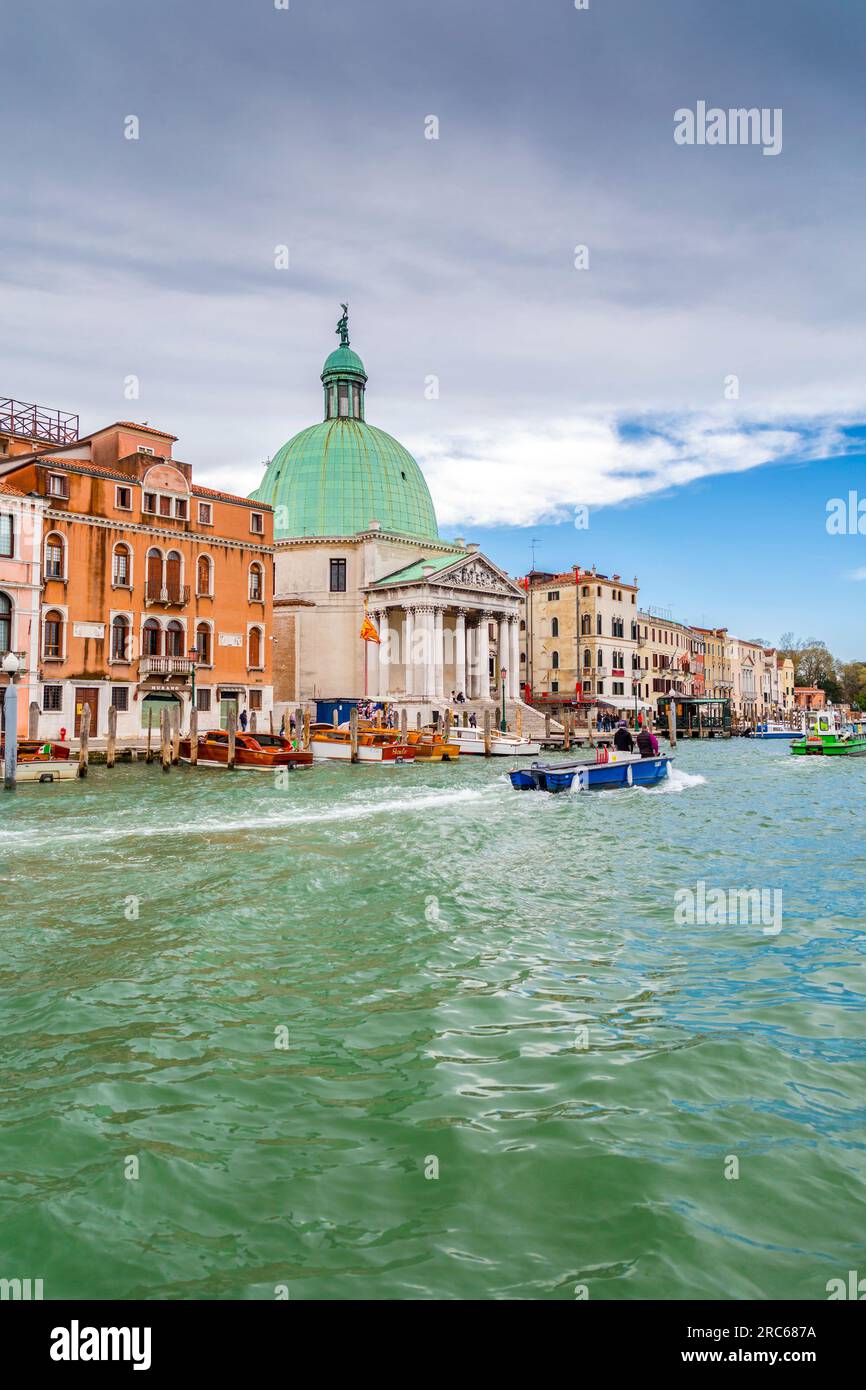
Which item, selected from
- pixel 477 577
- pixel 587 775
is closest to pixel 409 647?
pixel 477 577

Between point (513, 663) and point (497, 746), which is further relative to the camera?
point (513, 663)

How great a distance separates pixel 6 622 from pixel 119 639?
4.95 meters

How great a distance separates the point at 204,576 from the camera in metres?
39.2

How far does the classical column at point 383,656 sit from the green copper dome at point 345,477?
6416 mm

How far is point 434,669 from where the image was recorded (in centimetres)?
5191

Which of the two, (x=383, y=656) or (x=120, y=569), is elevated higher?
(x=120, y=569)

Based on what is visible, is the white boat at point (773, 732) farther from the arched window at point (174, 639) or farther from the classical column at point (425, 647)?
the arched window at point (174, 639)

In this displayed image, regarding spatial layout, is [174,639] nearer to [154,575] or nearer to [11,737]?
[154,575]

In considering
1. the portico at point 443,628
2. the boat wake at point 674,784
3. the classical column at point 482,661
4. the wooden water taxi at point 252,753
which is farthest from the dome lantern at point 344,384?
the boat wake at point 674,784

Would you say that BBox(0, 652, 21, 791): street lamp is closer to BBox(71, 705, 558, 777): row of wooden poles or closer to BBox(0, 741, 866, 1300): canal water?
BBox(71, 705, 558, 777): row of wooden poles

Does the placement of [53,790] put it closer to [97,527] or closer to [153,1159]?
[97,527]

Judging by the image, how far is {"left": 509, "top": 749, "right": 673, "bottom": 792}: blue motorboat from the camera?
922 inches
